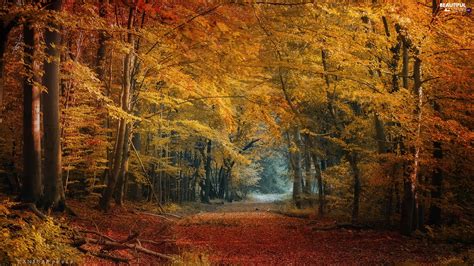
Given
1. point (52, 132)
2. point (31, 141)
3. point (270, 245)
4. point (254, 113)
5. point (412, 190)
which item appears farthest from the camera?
point (254, 113)

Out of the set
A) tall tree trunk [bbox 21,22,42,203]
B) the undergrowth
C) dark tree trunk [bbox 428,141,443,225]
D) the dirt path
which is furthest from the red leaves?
tall tree trunk [bbox 21,22,42,203]

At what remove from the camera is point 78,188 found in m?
20.4

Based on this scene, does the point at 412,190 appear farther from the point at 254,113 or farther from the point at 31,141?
the point at 31,141

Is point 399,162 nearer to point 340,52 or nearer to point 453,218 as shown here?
point 453,218

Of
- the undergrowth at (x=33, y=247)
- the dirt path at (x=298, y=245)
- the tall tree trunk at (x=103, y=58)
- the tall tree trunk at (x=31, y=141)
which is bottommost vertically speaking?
the dirt path at (x=298, y=245)

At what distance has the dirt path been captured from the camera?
9.49 metres

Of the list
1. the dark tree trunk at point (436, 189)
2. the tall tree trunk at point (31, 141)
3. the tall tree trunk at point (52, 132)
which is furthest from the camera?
the dark tree trunk at point (436, 189)

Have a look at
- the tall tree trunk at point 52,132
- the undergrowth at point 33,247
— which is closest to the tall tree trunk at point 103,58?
the tall tree trunk at point 52,132

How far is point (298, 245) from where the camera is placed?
12.0 metres

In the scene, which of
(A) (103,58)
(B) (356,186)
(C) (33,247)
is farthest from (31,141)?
(B) (356,186)

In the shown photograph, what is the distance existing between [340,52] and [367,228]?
704cm

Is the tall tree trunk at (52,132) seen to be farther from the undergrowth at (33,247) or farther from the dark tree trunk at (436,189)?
the dark tree trunk at (436,189)

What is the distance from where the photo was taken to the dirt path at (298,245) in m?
9.49

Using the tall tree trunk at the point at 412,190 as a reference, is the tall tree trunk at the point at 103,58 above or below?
above
